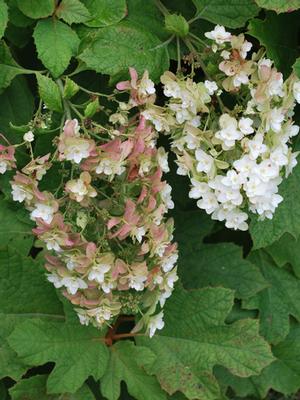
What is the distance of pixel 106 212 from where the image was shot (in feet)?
5.28

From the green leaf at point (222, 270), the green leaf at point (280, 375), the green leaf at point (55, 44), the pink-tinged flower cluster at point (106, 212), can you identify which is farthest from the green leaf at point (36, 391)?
the green leaf at point (55, 44)

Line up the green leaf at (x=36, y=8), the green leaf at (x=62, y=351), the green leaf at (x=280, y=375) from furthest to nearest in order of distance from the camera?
1. the green leaf at (x=280, y=375)
2. the green leaf at (x=62, y=351)
3. the green leaf at (x=36, y=8)

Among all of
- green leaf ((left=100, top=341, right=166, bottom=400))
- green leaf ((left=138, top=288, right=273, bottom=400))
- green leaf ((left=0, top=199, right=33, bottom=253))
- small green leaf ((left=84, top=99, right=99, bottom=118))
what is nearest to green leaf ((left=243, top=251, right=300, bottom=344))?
green leaf ((left=138, top=288, right=273, bottom=400))

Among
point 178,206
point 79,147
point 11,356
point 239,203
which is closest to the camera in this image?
point 79,147

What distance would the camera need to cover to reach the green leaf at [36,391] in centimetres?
198

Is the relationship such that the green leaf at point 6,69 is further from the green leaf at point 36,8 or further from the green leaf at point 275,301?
the green leaf at point 275,301

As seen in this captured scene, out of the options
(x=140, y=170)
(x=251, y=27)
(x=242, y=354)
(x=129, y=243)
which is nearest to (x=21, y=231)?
(x=129, y=243)

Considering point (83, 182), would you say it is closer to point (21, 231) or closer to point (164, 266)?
point (164, 266)

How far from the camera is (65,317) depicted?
2.05 metres

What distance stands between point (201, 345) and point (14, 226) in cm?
66

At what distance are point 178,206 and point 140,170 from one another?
2.56ft

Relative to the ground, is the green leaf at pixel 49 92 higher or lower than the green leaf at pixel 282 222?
higher

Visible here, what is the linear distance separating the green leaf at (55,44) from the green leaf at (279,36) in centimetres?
47

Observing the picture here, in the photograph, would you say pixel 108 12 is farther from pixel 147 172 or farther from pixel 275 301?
pixel 275 301
